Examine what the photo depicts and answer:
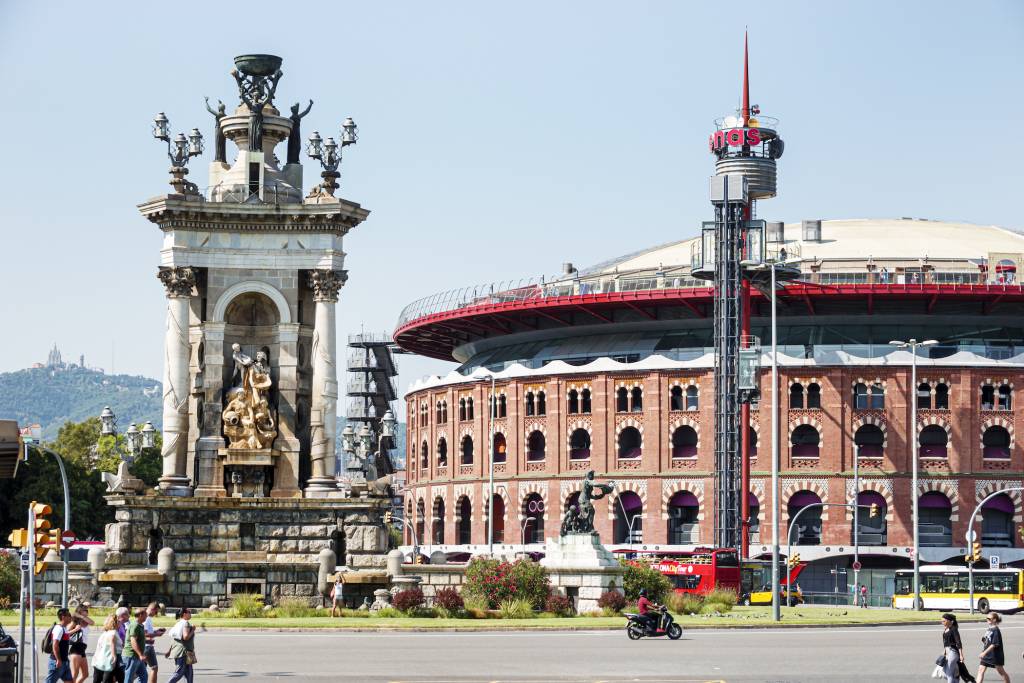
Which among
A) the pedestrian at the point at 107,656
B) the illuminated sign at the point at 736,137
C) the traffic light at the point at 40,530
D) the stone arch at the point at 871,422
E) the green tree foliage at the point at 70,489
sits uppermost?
the illuminated sign at the point at 736,137

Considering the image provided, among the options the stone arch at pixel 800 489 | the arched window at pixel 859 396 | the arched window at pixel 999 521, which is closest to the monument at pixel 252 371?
the stone arch at pixel 800 489

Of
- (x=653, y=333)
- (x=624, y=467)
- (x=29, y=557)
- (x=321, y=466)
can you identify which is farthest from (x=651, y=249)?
(x=29, y=557)

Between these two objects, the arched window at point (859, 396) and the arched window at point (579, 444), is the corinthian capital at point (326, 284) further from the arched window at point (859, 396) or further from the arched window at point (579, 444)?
the arched window at point (579, 444)

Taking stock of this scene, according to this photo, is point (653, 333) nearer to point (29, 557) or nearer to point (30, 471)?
point (30, 471)

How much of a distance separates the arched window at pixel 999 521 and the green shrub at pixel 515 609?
64728mm

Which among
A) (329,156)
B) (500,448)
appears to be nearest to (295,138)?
(329,156)

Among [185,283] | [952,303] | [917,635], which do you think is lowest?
[917,635]

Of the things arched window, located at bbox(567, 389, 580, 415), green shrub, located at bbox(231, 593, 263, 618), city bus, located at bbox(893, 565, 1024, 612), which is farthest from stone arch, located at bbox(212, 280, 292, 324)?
arched window, located at bbox(567, 389, 580, 415)

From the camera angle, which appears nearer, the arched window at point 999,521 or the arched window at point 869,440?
the arched window at point 999,521

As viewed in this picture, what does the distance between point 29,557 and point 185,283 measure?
23814 millimetres

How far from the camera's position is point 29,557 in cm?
3269

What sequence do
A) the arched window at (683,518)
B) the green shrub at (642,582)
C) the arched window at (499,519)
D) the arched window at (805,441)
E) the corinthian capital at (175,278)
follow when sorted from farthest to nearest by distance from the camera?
the arched window at (499,519), the arched window at (683,518), the arched window at (805,441), the green shrub at (642,582), the corinthian capital at (175,278)

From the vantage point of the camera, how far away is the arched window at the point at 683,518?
115438 mm

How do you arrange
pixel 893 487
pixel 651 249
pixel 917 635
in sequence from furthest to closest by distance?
pixel 651 249
pixel 893 487
pixel 917 635
